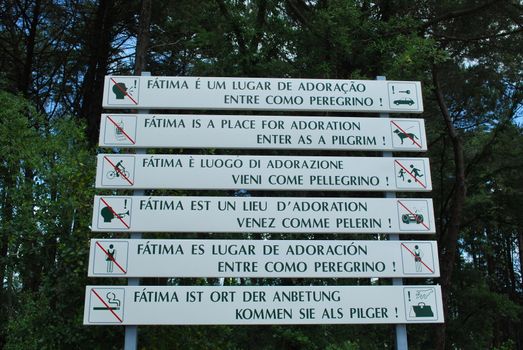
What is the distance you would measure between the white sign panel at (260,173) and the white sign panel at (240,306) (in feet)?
3.20

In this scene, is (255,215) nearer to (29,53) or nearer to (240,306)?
(240,306)

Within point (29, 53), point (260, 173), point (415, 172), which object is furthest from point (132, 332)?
point (29, 53)

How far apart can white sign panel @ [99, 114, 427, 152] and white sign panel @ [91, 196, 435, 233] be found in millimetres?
579

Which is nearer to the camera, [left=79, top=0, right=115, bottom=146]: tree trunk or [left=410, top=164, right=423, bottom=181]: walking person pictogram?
[left=410, top=164, right=423, bottom=181]: walking person pictogram

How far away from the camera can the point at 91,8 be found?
14062 mm

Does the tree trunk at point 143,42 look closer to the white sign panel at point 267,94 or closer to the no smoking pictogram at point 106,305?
the white sign panel at point 267,94

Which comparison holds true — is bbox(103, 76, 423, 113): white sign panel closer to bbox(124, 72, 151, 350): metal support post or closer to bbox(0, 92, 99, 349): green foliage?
bbox(124, 72, 151, 350): metal support post

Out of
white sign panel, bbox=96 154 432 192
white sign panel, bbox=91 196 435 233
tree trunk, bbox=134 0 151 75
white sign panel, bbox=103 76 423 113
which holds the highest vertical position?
tree trunk, bbox=134 0 151 75

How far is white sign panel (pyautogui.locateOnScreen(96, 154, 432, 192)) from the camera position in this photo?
512cm

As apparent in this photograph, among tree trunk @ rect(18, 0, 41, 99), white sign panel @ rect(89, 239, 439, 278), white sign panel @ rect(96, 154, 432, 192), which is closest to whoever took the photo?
white sign panel @ rect(89, 239, 439, 278)

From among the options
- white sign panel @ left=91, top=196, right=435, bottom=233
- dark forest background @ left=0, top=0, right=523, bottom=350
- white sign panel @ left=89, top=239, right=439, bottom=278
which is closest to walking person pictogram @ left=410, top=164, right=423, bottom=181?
white sign panel @ left=91, top=196, right=435, bottom=233

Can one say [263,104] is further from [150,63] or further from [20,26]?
[20,26]

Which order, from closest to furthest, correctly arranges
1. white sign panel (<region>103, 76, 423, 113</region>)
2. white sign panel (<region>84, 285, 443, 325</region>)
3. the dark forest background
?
white sign panel (<region>84, 285, 443, 325</region>) → white sign panel (<region>103, 76, 423, 113</region>) → the dark forest background

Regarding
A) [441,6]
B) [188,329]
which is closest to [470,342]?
[441,6]
